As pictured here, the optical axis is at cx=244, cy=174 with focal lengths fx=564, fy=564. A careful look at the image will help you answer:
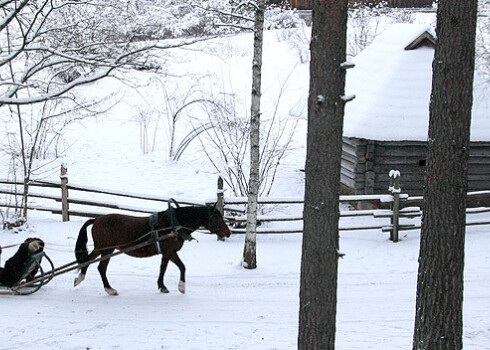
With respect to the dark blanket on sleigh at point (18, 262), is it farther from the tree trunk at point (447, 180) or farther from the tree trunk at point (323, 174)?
the tree trunk at point (447, 180)

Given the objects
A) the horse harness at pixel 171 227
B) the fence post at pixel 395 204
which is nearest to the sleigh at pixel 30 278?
the horse harness at pixel 171 227

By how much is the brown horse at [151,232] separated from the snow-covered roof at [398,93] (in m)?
6.70

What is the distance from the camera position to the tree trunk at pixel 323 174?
4672mm

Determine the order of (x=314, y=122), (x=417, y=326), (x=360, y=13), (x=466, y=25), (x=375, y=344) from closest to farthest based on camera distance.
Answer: (x=314, y=122) → (x=466, y=25) → (x=417, y=326) → (x=375, y=344) → (x=360, y=13)

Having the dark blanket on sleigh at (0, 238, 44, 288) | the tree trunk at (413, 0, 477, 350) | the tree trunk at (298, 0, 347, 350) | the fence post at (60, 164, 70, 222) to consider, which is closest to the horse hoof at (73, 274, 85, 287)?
the dark blanket on sleigh at (0, 238, 44, 288)

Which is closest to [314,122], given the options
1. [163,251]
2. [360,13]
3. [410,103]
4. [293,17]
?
[163,251]

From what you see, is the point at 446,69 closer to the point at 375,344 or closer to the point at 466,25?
the point at 466,25

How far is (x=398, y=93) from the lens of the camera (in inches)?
583

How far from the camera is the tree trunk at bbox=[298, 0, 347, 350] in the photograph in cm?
467

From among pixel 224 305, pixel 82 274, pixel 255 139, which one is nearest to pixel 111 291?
pixel 82 274

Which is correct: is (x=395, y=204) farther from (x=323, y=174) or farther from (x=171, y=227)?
(x=323, y=174)

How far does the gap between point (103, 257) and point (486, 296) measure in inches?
240

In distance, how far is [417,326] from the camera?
5.68 metres

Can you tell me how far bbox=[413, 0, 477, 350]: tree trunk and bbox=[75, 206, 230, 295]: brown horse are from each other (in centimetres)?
363
